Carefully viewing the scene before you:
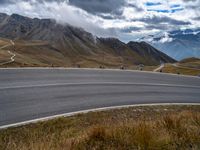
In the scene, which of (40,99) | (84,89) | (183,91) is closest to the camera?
(40,99)

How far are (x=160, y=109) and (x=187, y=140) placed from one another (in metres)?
10.2

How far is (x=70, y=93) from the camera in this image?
712 inches

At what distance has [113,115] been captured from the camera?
14.1m

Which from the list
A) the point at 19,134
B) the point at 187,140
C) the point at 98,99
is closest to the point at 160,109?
the point at 98,99

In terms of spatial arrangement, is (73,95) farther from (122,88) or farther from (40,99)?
(122,88)

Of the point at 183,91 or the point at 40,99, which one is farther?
the point at 183,91

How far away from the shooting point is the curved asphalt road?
13766 mm

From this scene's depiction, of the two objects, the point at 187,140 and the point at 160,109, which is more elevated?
the point at 187,140

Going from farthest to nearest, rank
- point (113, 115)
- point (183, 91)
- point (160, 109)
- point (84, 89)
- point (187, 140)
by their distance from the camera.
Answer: point (183, 91)
point (84, 89)
point (160, 109)
point (113, 115)
point (187, 140)

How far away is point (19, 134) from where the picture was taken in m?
10.2

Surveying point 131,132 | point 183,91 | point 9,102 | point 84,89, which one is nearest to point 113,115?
point 9,102

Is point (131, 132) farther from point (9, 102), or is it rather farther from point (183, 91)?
point (183, 91)

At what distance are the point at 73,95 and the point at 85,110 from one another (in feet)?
9.77

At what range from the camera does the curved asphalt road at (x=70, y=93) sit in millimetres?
13766
